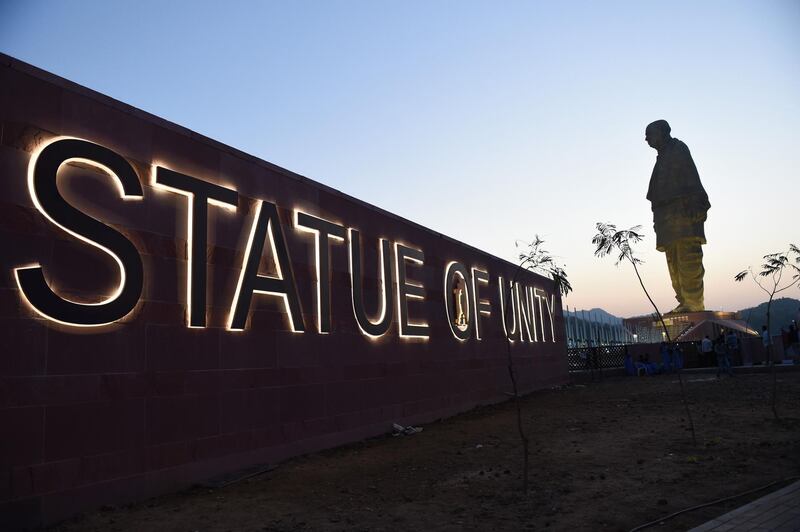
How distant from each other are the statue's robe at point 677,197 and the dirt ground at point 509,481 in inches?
945

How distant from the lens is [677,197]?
35.4 metres

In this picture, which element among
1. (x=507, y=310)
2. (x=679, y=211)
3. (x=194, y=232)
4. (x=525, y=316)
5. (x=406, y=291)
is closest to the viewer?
(x=194, y=232)

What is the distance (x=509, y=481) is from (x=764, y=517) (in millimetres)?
3400

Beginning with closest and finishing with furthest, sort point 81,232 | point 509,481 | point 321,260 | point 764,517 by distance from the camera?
1. point 764,517
2. point 81,232
3. point 509,481
4. point 321,260

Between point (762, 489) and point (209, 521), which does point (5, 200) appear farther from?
point (762, 489)

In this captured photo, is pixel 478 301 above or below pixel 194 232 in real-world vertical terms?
below

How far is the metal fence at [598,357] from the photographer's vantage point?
107 feet

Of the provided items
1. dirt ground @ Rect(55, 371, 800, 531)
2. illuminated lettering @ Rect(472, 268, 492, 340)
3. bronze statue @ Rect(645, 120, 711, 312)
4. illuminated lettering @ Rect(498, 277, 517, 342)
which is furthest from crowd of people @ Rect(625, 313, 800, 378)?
dirt ground @ Rect(55, 371, 800, 531)

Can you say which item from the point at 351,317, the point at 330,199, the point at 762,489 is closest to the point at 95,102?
the point at 330,199

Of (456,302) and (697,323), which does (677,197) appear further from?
(456,302)

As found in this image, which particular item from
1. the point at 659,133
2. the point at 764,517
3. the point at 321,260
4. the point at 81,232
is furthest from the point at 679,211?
the point at 81,232

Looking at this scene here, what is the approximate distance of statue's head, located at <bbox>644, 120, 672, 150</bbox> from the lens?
36250 mm

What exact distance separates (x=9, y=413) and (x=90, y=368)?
108 cm

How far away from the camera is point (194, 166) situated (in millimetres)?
9750
